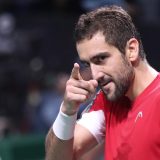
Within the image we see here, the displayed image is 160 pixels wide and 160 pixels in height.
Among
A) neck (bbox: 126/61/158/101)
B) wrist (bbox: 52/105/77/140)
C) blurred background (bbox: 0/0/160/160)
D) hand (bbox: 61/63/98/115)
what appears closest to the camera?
hand (bbox: 61/63/98/115)

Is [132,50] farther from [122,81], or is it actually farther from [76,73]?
[76,73]

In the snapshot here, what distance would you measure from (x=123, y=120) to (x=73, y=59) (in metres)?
5.93

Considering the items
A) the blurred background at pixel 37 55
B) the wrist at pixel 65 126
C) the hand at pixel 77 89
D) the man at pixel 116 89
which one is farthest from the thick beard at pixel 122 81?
the blurred background at pixel 37 55

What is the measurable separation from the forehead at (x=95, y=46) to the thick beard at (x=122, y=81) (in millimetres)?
109

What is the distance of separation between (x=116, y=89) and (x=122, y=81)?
0.17 feet

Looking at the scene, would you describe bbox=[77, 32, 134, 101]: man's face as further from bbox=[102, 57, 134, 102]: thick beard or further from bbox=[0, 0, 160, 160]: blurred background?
bbox=[0, 0, 160, 160]: blurred background

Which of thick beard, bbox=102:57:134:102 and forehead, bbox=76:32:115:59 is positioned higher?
forehead, bbox=76:32:115:59

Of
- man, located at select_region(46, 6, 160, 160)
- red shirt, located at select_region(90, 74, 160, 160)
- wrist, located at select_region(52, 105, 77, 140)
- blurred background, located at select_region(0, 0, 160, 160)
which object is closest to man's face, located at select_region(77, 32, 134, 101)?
man, located at select_region(46, 6, 160, 160)

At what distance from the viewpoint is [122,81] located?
142 inches

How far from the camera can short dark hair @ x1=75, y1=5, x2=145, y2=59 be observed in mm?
3658

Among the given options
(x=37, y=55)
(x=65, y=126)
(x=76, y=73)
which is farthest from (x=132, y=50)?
(x=37, y=55)

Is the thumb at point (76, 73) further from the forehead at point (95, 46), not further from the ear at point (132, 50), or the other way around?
the ear at point (132, 50)

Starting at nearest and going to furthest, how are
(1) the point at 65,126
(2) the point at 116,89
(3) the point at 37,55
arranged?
1. (2) the point at 116,89
2. (1) the point at 65,126
3. (3) the point at 37,55

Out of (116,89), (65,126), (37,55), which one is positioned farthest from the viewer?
(37,55)
